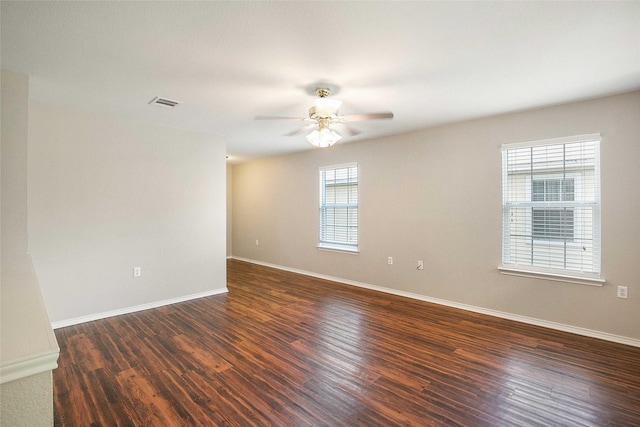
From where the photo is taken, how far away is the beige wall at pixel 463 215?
3023 millimetres

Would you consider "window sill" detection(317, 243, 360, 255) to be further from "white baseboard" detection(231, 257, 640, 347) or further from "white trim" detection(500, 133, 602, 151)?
"white trim" detection(500, 133, 602, 151)

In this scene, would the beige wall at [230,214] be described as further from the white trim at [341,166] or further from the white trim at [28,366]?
the white trim at [28,366]

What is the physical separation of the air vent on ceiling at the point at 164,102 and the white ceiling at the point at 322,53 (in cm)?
10

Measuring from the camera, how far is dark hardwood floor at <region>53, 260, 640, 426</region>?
78.1 inches

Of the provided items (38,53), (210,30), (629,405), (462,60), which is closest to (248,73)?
(210,30)

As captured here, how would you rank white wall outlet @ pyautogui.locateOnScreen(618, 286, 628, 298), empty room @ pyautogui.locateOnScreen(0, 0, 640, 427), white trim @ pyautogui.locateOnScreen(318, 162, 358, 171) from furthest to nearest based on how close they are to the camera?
white trim @ pyautogui.locateOnScreen(318, 162, 358, 171)
white wall outlet @ pyautogui.locateOnScreen(618, 286, 628, 298)
empty room @ pyautogui.locateOnScreen(0, 0, 640, 427)

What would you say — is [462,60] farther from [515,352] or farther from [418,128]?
[515,352]

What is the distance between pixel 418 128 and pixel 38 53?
156 inches

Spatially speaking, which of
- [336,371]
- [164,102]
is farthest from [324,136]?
[336,371]

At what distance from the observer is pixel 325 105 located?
115 inches

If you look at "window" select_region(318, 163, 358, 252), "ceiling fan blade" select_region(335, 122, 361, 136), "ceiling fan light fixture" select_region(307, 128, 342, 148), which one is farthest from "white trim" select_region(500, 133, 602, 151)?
"window" select_region(318, 163, 358, 252)

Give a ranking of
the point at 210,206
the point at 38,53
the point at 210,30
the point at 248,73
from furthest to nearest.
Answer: the point at 210,206 → the point at 248,73 → the point at 38,53 → the point at 210,30

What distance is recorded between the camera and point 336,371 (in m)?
2.50

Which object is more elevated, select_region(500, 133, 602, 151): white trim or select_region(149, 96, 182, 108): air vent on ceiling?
select_region(149, 96, 182, 108): air vent on ceiling
